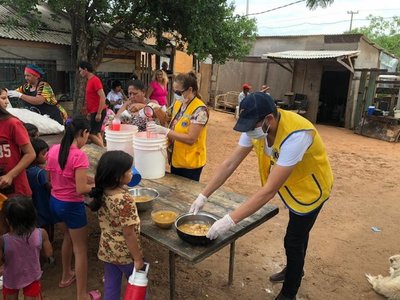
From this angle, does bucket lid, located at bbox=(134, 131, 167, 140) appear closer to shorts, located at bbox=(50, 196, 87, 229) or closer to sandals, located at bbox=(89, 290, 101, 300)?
shorts, located at bbox=(50, 196, 87, 229)

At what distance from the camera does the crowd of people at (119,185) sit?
1996 mm

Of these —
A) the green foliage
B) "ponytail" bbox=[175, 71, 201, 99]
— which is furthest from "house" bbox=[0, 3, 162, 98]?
"ponytail" bbox=[175, 71, 201, 99]

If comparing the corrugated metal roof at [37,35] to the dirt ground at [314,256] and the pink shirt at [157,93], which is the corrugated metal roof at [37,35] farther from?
the dirt ground at [314,256]

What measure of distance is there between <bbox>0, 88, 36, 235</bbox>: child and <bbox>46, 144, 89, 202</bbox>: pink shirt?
0.22 meters

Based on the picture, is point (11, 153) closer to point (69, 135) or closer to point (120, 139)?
point (69, 135)

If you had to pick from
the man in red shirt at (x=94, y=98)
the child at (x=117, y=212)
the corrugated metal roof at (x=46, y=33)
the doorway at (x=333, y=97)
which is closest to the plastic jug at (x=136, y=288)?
the child at (x=117, y=212)

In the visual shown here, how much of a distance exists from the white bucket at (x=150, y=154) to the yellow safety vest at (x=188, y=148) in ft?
0.50

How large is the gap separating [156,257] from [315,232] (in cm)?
210

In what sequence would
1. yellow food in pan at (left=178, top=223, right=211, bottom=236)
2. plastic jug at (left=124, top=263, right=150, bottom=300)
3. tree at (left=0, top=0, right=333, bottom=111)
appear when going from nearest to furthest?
plastic jug at (left=124, top=263, right=150, bottom=300), yellow food in pan at (left=178, top=223, right=211, bottom=236), tree at (left=0, top=0, right=333, bottom=111)

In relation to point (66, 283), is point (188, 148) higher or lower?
higher

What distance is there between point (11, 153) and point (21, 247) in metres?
0.72

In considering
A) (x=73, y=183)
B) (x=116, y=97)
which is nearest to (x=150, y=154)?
(x=73, y=183)

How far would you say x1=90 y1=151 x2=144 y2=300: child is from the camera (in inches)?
76.6

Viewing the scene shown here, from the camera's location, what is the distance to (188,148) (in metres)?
3.05
